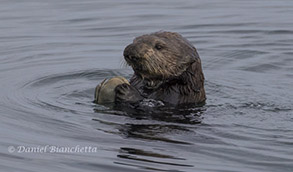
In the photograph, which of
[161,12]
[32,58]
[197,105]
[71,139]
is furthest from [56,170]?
[161,12]

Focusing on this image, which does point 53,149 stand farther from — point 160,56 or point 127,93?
point 160,56

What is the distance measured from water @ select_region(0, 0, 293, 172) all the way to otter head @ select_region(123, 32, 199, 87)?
44 cm

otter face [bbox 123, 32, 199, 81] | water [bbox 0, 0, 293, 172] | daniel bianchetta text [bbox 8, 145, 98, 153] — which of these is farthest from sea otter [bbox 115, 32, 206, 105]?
daniel bianchetta text [bbox 8, 145, 98, 153]

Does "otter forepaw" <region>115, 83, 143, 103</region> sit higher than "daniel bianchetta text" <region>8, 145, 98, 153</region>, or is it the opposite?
"otter forepaw" <region>115, 83, 143, 103</region>

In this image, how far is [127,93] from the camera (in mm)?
7820

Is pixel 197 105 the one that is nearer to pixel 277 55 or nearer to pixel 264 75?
pixel 264 75

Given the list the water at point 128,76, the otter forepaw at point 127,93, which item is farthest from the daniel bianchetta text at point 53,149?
the otter forepaw at point 127,93

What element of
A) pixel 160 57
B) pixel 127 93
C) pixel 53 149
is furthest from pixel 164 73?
pixel 53 149

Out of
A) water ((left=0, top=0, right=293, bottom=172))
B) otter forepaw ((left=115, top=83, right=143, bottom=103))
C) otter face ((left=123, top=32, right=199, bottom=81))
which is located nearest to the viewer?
water ((left=0, top=0, right=293, bottom=172))

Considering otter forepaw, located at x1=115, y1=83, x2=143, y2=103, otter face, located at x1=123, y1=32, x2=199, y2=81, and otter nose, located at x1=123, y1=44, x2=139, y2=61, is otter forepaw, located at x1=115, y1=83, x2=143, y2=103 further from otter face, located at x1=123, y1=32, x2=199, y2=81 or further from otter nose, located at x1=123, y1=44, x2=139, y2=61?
otter nose, located at x1=123, y1=44, x2=139, y2=61

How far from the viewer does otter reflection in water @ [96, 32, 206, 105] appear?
7781 millimetres

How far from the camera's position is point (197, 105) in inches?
322

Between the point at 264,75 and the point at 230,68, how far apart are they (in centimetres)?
63

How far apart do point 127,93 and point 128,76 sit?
6.82 feet
